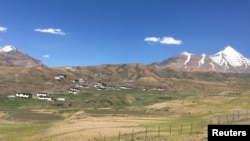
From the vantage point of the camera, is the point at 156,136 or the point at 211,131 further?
the point at 156,136

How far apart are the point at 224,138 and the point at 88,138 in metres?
40.2

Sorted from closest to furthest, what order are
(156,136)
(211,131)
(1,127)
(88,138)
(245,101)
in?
(211,131), (156,136), (88,138), (1,127), (245,101)

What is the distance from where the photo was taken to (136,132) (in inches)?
2586

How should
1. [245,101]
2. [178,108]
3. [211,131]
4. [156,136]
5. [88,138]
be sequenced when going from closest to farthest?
[211,131] → [156,136] → [88,138] → [245,101] → [178,108]

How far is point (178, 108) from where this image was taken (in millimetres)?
135875

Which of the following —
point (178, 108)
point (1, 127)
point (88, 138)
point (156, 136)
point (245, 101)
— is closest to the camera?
point (156, 136)

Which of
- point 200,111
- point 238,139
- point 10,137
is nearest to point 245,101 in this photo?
point 200,111

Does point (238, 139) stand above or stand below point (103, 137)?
above

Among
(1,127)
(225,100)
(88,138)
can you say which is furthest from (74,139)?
(225,100)

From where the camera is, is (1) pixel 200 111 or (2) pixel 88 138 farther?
(1) pixel 200 111

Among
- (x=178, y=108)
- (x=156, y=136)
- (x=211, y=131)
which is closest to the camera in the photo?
(x=211, y=131)

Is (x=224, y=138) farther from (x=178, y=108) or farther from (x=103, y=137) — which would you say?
(x=178, y=108)

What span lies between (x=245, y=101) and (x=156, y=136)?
7156 centimetres

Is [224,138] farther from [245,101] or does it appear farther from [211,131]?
[245,101]
